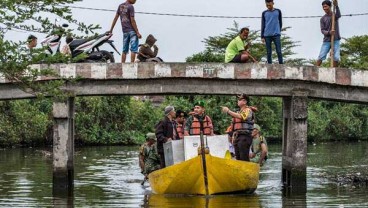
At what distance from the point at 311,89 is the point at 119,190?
5.42 meters

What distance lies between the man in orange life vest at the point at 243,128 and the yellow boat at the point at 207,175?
48 centimetres

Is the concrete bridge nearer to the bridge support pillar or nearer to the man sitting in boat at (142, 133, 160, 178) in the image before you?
the bridge support pillar

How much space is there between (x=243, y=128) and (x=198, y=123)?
1.00m

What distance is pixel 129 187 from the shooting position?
29.7 meters

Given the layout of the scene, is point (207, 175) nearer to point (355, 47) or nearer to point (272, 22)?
point (272, 22)

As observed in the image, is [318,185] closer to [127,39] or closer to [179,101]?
[127,39]

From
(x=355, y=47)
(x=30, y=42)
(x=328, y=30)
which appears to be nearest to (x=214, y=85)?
(x=328, y=30)

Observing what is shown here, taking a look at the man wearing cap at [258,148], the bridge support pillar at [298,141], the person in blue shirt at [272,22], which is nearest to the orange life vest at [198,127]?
the man wearing cap at [258,148]

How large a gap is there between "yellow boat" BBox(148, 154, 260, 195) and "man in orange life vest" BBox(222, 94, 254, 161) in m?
0.48

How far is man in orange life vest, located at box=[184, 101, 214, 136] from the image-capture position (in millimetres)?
25172

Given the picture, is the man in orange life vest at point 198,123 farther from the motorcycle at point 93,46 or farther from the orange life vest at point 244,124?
the motorcycle at point 93,46

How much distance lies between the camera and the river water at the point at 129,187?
24812mm

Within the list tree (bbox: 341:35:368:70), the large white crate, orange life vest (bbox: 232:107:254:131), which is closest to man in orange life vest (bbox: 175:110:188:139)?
the large white crate

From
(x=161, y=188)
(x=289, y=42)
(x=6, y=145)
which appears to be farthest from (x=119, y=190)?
(x=289, y=42)
